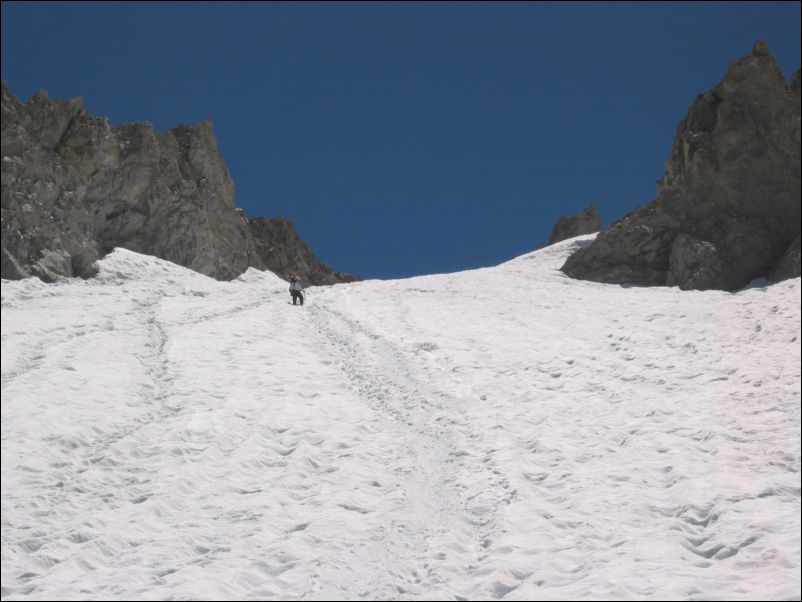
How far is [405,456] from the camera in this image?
18141 mm

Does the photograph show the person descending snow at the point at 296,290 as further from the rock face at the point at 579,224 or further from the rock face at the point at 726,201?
the rock face at the point at 579,224

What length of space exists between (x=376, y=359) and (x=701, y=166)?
27537 millimetres

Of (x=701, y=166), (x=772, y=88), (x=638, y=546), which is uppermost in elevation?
(x=772, y=88)

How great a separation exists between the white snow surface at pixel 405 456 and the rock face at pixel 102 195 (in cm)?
759

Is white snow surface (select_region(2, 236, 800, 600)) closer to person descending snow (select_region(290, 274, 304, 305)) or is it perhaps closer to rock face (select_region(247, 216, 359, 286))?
person descending snow (select_region(290, 274, 304, 305))

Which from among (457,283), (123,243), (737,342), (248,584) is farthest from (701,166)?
(248,584)

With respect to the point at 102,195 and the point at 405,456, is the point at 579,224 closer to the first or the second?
the point at 102,195

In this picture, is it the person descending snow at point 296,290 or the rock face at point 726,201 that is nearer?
the rock face at point 726,201

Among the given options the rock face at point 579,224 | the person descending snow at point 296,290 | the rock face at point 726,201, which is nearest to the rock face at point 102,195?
the person descending snow at point 296,290

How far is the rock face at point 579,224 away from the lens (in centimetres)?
7744

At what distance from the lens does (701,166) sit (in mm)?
44312

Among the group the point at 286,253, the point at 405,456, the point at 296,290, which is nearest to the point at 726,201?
the point at 296,290

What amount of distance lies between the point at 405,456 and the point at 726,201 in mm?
32111

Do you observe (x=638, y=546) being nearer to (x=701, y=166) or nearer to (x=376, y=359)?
(x=376, y=359)
